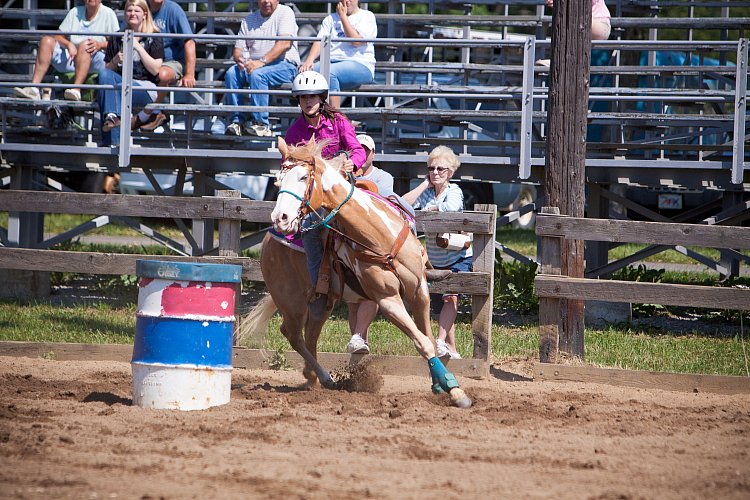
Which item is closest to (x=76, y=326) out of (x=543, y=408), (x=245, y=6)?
(x=543, y=408)

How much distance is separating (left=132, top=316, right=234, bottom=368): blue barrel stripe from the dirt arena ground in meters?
0.38

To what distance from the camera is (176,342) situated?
22.8 feet

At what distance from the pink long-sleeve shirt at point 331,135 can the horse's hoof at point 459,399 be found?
204 centimetres

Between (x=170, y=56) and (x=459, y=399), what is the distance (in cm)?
698

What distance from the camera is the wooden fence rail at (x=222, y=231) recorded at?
8.60 meters

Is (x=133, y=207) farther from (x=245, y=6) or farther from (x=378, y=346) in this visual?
(x=245, y=6)

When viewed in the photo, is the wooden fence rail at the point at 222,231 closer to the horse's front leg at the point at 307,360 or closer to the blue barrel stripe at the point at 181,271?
the horse's front leg at the point at 307,360

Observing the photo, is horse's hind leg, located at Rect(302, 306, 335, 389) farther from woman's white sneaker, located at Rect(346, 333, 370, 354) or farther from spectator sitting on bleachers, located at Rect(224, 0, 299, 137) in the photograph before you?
spectator sitting on bleachers, located at Rect(224, 0, 299, 137)

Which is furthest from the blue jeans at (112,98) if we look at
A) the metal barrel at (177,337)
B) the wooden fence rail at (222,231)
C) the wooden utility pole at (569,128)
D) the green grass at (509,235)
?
the green grass at (509,235)

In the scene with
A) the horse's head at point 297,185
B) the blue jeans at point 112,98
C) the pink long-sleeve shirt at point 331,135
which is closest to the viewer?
the horse's head at point 297,185

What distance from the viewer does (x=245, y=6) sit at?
2800 centimetres

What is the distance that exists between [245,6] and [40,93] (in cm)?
1599

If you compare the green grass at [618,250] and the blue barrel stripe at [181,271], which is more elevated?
the blue barrel stripe at [181,271]

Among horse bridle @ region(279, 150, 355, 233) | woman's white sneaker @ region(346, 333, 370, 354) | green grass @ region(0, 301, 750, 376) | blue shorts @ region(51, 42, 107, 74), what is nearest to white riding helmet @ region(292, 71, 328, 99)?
horse bridle @ region(279, 150, 355, 233)
